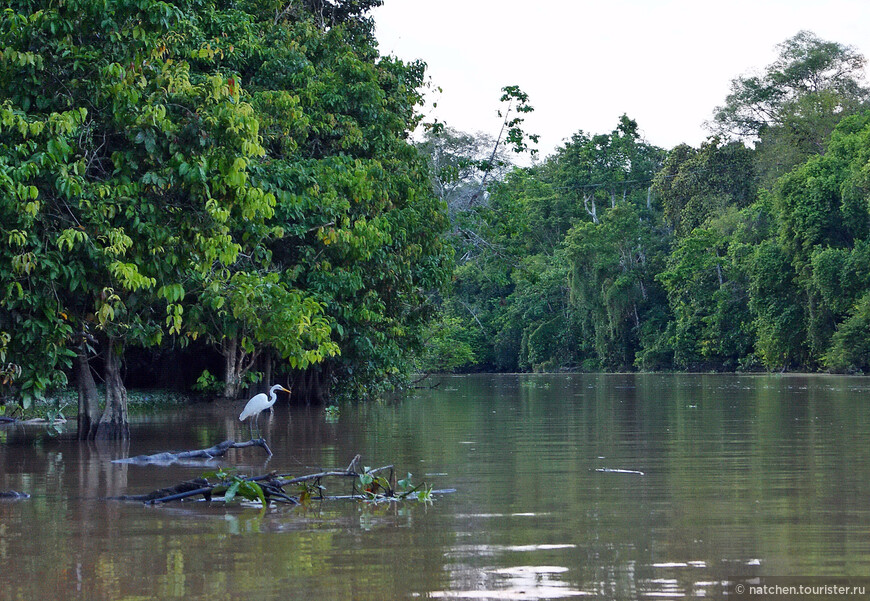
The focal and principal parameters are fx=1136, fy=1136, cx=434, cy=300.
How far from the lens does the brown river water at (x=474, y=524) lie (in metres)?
5.85

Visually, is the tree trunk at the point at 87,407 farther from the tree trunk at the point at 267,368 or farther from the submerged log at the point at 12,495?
the tree trunk at the point at 267,368

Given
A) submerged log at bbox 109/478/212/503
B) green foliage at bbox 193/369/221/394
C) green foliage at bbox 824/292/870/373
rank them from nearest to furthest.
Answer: submerged log at bbox 109/478/212/503 → green foliage at bbox 193/369/221/394 → green foliage at bbox 824/292/870/373

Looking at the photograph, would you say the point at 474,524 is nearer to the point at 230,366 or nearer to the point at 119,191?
the point at 119,191

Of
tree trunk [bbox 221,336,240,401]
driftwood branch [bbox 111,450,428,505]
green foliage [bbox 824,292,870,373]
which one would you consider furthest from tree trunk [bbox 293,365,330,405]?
green foliage [bbox 824,292,870,373]

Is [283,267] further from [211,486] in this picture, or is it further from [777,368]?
[777,368]

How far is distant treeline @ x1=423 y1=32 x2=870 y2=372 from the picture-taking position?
48188 mm

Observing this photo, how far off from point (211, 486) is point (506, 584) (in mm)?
3644

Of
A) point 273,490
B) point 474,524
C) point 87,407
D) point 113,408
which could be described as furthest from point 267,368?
point 474,524

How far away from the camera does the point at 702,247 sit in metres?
60.7

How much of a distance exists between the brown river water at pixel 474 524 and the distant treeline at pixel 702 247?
20827 millimetres

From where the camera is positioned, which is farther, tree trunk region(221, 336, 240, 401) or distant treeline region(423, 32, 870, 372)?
distant treeline region(423, 32, 870, 372)

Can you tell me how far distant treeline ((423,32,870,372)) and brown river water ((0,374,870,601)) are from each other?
2083 centimetres

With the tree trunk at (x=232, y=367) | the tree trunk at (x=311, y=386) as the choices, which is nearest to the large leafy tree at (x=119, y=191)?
the tree trunk at (x=232, y=367)

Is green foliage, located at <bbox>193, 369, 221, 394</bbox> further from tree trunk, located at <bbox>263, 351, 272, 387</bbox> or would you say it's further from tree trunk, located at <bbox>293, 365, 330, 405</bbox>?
tree trunk, located at <bbox>293, 365, 330, 405</bbox>
